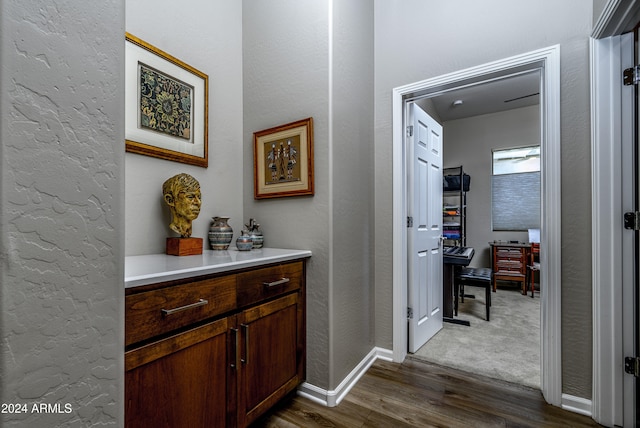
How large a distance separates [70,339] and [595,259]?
220 cm

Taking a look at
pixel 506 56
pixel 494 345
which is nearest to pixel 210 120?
pixel 506 56

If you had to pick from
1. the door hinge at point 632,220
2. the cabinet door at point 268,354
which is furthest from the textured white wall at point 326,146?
the door hinge at point 632,220

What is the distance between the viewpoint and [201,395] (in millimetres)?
1090

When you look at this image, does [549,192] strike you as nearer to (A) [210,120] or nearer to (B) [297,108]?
(B) [297,108]

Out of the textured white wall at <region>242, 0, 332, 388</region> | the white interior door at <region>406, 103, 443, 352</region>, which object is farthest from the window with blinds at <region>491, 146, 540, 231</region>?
the textured white wall at <region>242, 0, 332, 388</region>

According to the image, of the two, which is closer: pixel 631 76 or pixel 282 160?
pixel 631 76

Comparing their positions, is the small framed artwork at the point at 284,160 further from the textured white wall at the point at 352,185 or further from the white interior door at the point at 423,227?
the white interior door at the point at 423,227

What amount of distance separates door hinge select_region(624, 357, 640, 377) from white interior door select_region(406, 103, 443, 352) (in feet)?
3.72

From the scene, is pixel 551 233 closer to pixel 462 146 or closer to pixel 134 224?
pixel 134 224

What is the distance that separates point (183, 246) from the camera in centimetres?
151

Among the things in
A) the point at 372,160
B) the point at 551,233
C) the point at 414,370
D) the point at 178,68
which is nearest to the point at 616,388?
the point at 551,233

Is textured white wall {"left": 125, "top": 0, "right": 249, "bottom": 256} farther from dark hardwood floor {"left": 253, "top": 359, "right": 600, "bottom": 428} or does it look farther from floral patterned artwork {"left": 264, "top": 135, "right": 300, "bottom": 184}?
dark hardwood floor {"left": 253, "top": 359, "right": 600, "bottom": 428}

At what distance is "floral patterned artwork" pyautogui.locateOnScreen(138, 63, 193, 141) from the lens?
153 centimetres

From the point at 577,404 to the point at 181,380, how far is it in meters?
2.07
